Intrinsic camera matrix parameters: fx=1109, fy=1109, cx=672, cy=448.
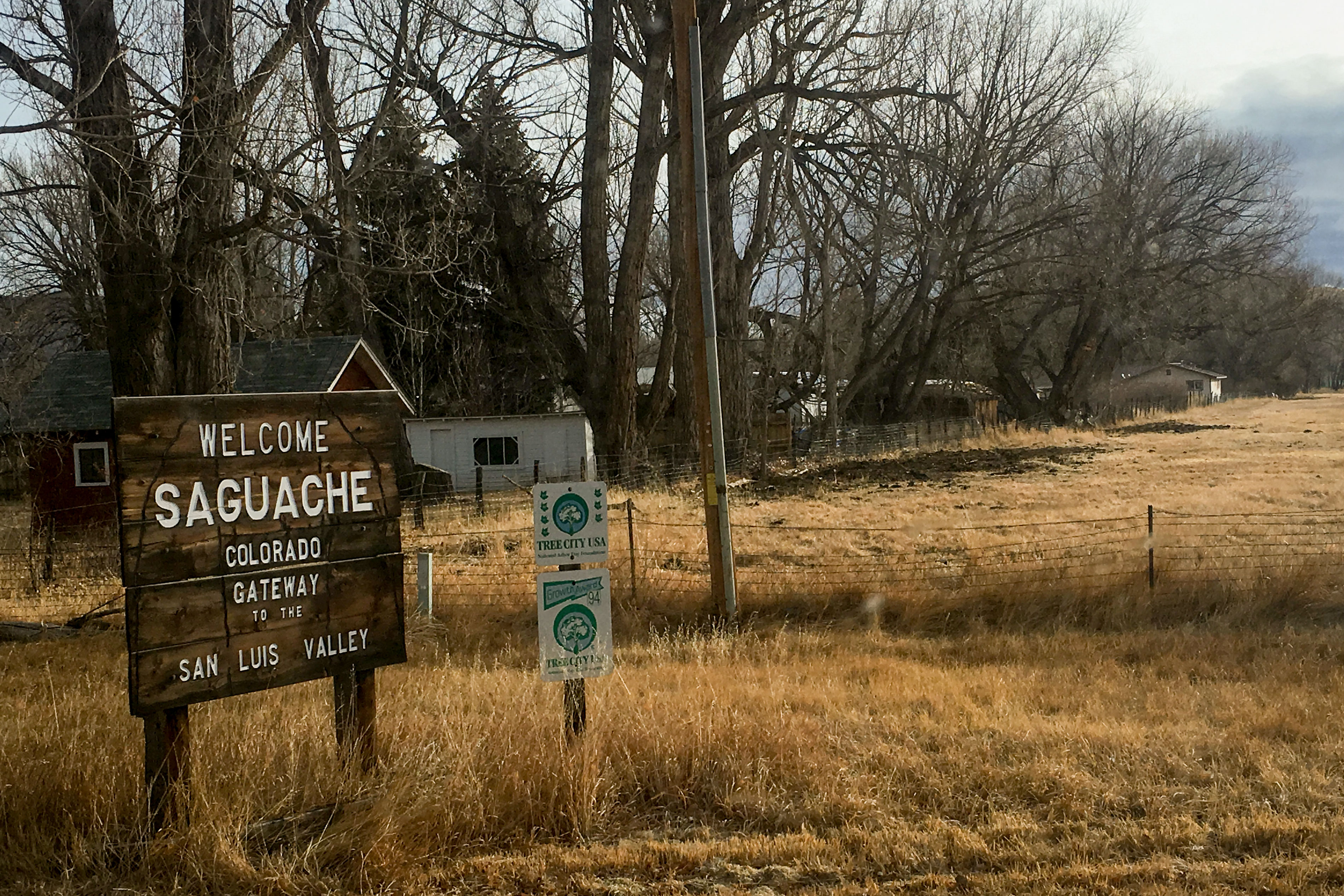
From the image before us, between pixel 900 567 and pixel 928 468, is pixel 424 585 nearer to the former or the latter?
pixel 900 567

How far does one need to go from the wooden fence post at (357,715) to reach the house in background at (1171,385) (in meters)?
80.4

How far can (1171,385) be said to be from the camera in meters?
93.1

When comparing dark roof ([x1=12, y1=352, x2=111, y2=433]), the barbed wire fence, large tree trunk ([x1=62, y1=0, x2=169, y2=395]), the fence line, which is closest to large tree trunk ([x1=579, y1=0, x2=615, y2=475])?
the barbed wire fence

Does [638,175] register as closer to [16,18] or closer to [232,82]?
[232,82]

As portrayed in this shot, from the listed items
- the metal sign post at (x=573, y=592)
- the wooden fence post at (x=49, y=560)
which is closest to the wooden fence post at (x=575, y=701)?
the metal sign post at (x=573, y=592)

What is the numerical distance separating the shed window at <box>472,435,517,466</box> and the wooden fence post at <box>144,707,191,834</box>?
81.4 ft

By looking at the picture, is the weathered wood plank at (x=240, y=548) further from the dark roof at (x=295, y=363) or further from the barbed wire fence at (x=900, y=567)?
the dark roof at (x=295, y=363)

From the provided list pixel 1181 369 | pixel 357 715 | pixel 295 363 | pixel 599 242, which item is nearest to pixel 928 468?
pixel 599 242

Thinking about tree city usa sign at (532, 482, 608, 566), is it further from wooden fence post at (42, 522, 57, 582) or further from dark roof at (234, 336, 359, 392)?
dark roof at (234, 336, 359, 392)

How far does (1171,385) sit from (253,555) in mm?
98656

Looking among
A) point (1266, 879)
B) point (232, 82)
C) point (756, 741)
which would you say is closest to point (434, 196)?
point (232, 82)

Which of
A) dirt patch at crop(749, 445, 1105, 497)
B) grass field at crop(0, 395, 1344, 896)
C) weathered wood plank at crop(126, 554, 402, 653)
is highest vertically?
weathered wood plank at crop(126, 554, 402, 653)

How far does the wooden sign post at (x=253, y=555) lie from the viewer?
4582mm

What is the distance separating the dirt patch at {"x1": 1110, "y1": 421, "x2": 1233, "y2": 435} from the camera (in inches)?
1829
